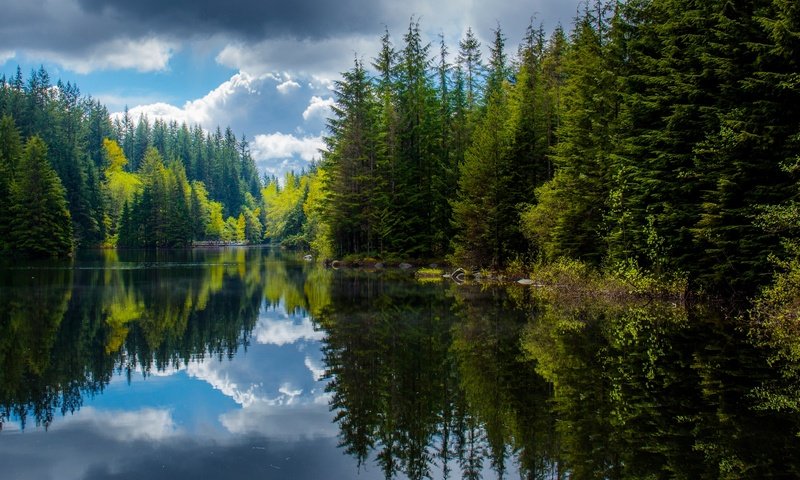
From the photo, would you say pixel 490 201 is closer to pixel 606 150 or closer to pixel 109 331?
pixel 606 150

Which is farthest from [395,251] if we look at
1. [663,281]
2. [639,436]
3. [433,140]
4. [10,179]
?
[10,179]

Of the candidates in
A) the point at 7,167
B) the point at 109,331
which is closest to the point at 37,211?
the point at 7,167

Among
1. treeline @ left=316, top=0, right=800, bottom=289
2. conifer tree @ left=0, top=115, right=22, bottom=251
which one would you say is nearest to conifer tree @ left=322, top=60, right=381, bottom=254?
treeline @ left=316, top=0, right=800, bottom=289

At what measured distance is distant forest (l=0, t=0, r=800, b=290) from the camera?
19.1 meters

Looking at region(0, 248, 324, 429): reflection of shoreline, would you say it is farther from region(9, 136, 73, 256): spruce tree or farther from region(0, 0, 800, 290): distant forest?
region(9, 136, 73, 256): spruce tree

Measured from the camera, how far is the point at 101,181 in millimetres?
118125

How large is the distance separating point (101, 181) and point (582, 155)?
11132 centimetres

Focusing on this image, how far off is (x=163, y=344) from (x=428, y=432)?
34.4ft

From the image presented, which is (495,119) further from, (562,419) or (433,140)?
(562,419)

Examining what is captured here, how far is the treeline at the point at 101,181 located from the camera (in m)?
71.1

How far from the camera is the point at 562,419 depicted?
948 centimetres

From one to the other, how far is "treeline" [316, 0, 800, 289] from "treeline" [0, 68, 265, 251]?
39181mm

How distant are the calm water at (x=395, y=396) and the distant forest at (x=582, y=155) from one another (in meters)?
4.06

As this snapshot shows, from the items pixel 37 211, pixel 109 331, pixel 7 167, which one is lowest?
pixel 109 331
